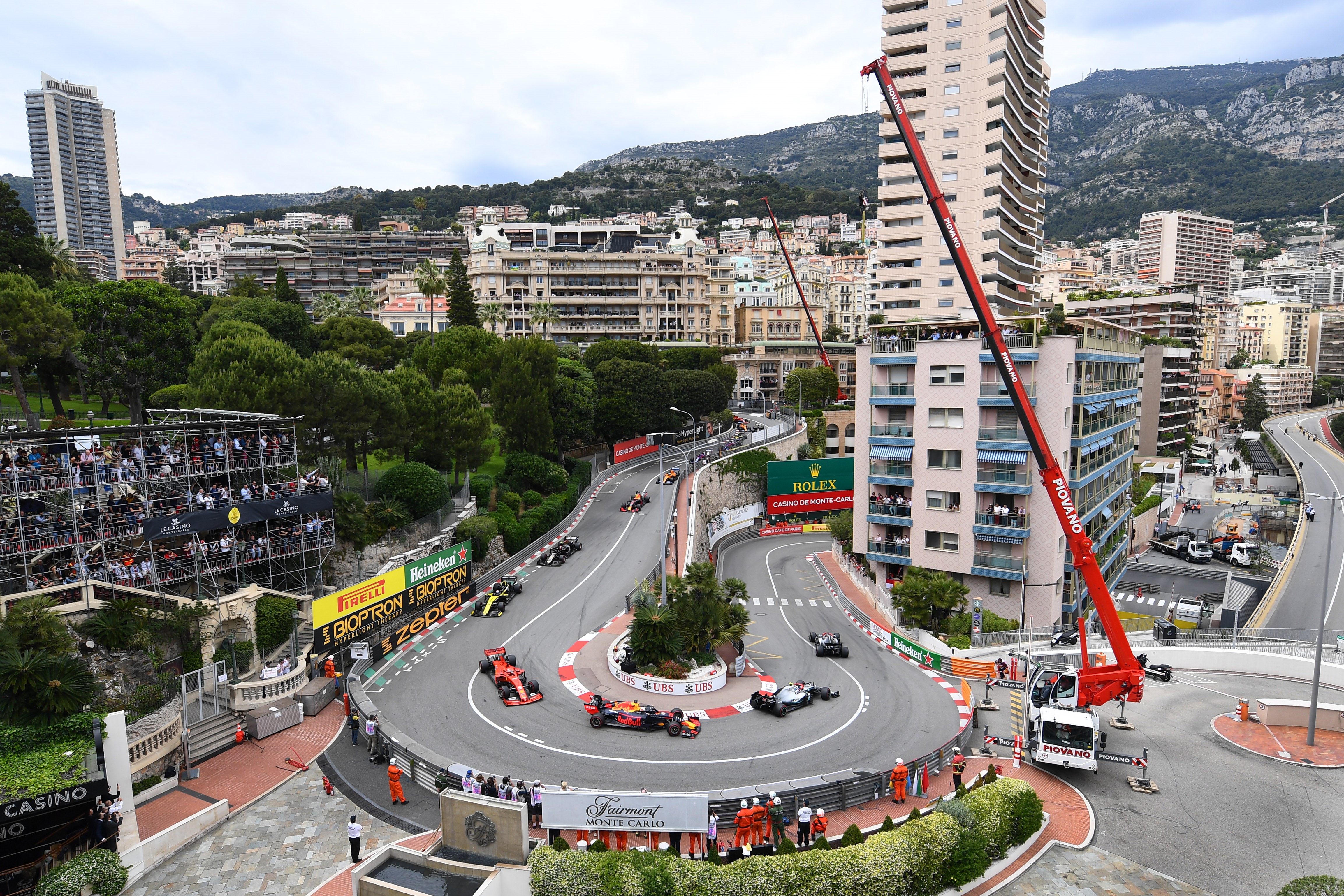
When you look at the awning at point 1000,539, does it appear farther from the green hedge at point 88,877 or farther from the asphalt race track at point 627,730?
the green hedge at point 88,877

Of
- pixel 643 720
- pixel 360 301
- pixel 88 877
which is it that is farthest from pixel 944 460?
pixel 360 301

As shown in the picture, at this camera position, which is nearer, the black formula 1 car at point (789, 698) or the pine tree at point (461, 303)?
the black formula 1 car at point (789, 698)

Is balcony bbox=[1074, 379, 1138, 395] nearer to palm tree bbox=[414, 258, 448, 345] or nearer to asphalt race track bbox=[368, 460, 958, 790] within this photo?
asphalt race track bbox=[368, 460, 958, 790]

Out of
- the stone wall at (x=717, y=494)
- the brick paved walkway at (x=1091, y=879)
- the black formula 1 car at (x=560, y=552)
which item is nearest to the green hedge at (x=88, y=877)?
the brick paved walkway at (x=1091, y=879)

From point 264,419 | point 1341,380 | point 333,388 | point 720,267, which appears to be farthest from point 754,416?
point 1341,380

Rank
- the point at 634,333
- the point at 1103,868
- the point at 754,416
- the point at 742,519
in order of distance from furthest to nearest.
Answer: the point at 634,333 → the point at 754,416 → the point at 742,519 → the point at 1103,868

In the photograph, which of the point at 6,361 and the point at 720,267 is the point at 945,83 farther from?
the point at 6,361

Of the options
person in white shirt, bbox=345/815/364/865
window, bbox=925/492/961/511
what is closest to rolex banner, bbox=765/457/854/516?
window, bbox=925/492/961/511
